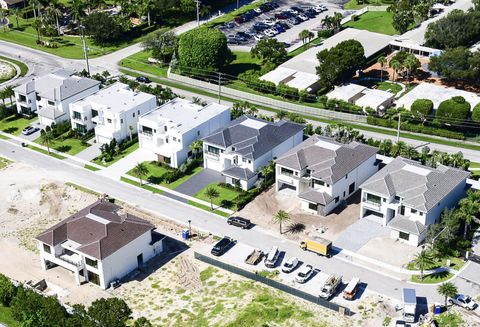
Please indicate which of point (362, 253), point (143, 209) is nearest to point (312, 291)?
point (362, 253)

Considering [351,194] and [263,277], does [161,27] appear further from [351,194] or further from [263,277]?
Result: [263,277]

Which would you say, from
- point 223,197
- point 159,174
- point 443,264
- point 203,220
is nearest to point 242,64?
point 159,174

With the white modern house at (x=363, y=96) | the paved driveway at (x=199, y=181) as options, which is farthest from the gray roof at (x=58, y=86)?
the white modern house at (x=363, y=96)

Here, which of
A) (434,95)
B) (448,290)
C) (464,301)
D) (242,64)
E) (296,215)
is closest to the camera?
(448,290)

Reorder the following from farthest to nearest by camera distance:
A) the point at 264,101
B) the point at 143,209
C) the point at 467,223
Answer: the point at 264,101
the point at 143,209
the point at 467,223

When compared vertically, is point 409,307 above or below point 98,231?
below

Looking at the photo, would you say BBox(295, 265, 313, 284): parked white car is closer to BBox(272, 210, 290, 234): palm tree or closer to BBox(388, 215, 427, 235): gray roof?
BBox(272, 210, 290, 234): palm tree

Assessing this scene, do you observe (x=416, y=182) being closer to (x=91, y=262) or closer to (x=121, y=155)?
(x=91, y=262)
